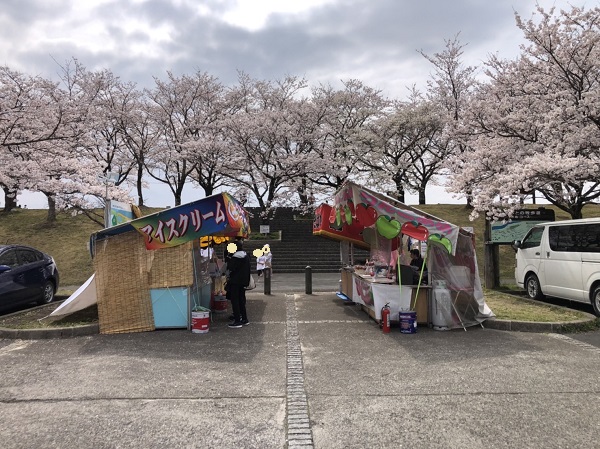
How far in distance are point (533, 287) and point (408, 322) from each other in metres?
4.93

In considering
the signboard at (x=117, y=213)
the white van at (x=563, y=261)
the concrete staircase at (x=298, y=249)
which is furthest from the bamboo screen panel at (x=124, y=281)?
the concrete staircase at (x=298, y=249)

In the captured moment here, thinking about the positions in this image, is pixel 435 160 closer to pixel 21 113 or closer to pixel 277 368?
pixel 21 113

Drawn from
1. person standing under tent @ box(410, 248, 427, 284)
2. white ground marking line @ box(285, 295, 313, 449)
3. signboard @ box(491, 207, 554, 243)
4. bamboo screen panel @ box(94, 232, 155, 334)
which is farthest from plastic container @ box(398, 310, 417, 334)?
signboard @ box(491, 207, 554, 243)

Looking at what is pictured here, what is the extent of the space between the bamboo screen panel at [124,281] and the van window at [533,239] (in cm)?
861

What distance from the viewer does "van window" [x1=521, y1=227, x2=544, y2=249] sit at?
33.8 ft

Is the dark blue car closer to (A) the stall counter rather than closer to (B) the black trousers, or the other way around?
(B) the black trousers

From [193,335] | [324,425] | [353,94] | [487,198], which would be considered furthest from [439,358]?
[353,94]

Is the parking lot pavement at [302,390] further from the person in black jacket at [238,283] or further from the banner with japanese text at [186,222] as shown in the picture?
the banner with japanese text at [186,222]

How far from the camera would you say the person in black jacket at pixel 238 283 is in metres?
8.10

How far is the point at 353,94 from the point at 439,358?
27524 mm

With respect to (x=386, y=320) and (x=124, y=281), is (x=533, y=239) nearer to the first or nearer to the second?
(x=386, y=320)

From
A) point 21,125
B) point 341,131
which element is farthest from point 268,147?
point 21,125

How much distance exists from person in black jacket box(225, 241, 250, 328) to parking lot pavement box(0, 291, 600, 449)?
85 centimetres

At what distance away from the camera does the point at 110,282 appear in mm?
7738
